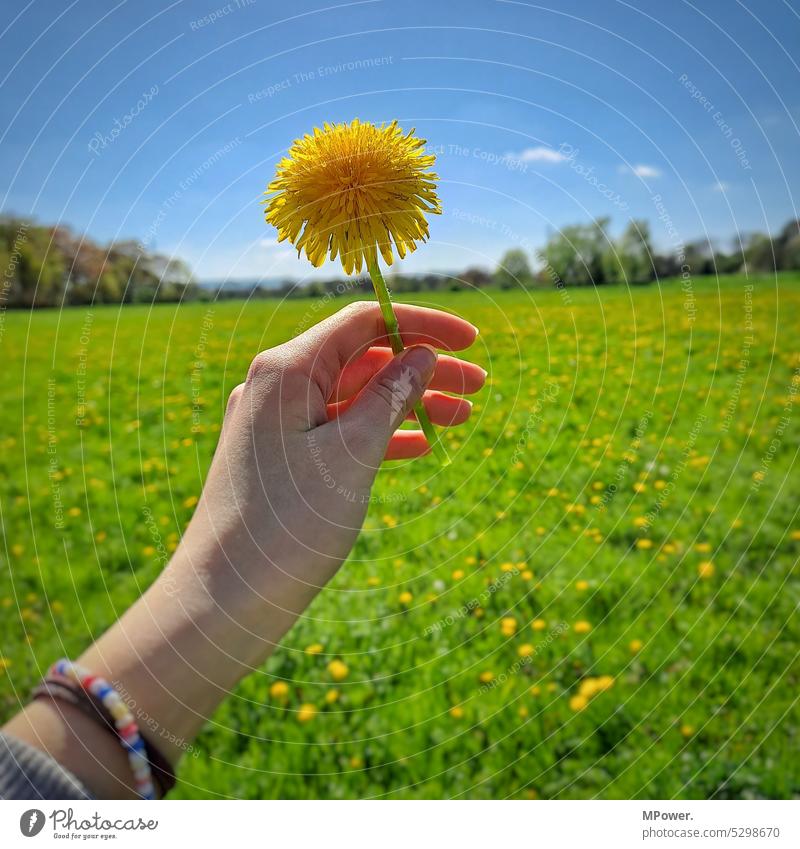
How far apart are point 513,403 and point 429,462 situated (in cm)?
38

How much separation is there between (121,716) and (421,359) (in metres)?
0.51

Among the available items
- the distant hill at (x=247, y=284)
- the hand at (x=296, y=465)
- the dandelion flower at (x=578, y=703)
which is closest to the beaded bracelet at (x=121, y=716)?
the hand at (x=296, y=465)

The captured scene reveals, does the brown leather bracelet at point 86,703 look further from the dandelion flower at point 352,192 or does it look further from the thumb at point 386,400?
the dandelion flower at point 352,192

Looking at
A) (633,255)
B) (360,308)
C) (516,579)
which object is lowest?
(516,579)

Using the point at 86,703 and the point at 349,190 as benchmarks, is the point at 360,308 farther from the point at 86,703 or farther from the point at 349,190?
the point at 86,703

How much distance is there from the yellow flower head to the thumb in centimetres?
17

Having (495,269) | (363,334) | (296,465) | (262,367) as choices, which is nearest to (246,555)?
(296,465)

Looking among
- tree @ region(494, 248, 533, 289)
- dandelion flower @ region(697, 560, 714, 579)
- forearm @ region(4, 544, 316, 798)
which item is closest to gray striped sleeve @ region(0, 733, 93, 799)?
forearm @ region(4, 544, 316, 798)

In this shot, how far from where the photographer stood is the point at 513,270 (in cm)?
117

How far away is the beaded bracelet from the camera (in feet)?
2.30

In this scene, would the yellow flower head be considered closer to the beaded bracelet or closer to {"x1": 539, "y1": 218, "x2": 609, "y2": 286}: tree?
the beaded bracelet

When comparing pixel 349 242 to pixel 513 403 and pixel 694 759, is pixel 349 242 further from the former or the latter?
pixel 513 403

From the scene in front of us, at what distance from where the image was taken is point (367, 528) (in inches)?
60.7

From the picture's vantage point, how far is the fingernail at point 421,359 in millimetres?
806
